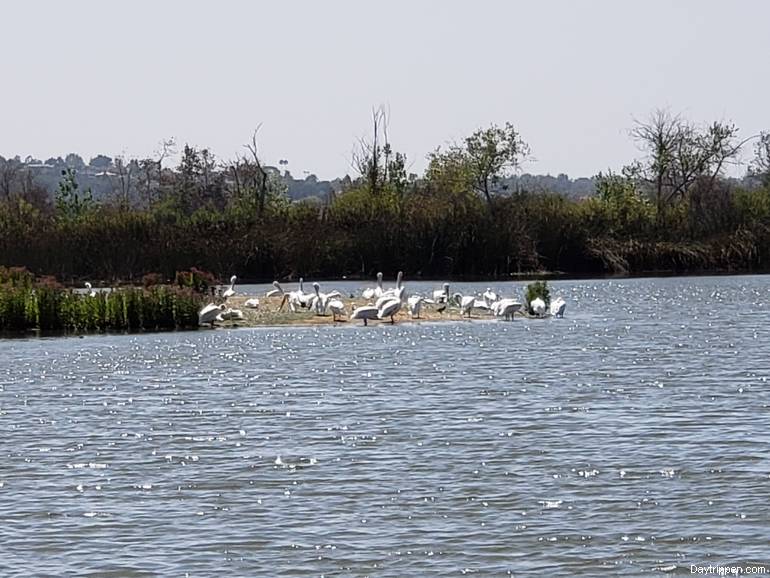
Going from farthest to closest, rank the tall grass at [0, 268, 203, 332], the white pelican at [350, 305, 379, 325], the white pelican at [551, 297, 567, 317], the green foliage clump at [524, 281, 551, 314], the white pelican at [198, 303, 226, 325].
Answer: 1. the green foliage clump at [524, 281, 551, 314]
2. the white pelican at [551, 297, 567, 317]
3. the white pelican at [350, 305, 379, 325]
4. the white pelican at [198, 303, 226, 325]
5. the tall grass at [0, 268, 203, 332]

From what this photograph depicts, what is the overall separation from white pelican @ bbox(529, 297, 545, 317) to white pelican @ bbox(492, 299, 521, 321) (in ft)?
2.74

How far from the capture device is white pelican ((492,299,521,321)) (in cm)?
3400

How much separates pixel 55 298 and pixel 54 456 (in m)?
16.8

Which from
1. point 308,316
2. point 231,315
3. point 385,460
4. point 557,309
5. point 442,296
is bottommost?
point 385,460

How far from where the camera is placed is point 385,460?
1498 cm

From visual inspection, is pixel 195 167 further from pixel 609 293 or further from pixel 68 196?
pixel 609 293

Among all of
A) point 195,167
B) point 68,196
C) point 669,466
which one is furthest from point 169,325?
point 195,167

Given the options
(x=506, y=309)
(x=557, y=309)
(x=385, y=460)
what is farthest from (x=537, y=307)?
(x=385, y=460)

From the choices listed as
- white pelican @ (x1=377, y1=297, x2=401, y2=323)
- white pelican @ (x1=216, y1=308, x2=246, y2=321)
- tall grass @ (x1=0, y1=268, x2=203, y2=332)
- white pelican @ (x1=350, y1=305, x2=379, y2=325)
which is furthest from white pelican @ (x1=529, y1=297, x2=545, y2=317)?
tall grass @ (x1=0, y1=268, x2=203, y2=332)

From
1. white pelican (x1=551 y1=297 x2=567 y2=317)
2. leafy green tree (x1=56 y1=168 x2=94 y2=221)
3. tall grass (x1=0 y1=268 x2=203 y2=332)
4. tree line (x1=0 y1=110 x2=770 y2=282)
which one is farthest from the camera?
leafy green tree (x1=56 y1=168 x2=94 y2=221)

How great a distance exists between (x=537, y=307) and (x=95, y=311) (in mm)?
10013

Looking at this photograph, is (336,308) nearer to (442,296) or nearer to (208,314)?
(208,314)

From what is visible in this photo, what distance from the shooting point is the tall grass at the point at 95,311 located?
31953 millimetres

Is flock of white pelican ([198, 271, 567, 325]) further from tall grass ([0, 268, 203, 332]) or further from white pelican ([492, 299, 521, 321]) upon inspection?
tall grass ([0, 268, 203, 332])
